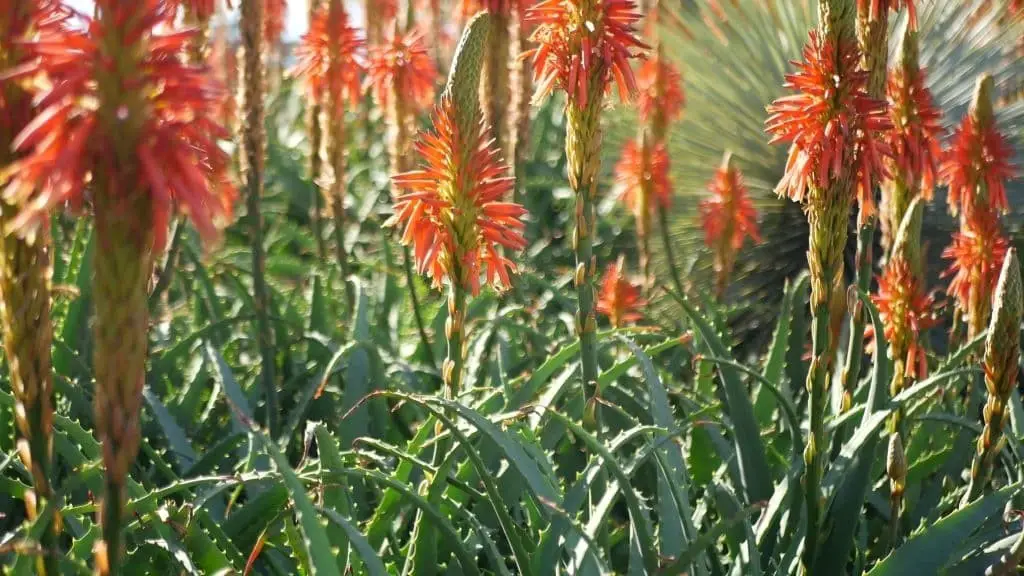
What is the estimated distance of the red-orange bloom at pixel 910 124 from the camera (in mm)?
2746

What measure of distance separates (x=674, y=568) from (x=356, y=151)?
6.10 meters

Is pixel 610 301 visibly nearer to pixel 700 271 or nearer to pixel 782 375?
pixel 782 375

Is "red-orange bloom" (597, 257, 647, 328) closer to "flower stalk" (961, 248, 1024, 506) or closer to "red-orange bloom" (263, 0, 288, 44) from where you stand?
"flower stalk" (961, 248, 1024, 506)

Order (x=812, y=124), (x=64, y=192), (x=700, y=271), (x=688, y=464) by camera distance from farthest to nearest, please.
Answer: (x=700, y=271)
(x=688, y=464)
(x=812, y=124)
(x=64, y=192)

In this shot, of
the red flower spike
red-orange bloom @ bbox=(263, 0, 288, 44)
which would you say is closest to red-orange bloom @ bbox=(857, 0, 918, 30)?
the red flower spike

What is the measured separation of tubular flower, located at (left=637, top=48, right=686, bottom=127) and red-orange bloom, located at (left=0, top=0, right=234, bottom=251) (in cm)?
376

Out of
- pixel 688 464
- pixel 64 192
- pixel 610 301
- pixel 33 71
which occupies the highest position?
pixel 33 71

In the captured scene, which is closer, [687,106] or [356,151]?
[687,106]

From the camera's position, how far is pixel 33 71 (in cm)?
141

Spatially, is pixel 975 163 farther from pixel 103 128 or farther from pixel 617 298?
pixel 103 128

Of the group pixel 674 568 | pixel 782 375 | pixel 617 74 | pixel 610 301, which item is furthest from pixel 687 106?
pixel 674 568

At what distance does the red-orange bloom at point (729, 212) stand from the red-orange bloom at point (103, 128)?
11.5 feet

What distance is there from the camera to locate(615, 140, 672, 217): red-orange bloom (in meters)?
4.92

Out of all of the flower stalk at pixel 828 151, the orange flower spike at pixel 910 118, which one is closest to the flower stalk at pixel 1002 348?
the flower stalk at pixel 828 151
